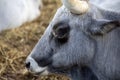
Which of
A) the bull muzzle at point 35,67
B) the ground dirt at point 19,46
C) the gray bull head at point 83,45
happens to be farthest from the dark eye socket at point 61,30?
the ground dirt at point 19,46

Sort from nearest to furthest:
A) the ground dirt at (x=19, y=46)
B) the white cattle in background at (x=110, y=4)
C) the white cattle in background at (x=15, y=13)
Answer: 1. the white cattle in background at (x=110, y=4)
2. the ground dirt at (x=19, y=46)
3. the white cattle in background at (x=15, y=13)

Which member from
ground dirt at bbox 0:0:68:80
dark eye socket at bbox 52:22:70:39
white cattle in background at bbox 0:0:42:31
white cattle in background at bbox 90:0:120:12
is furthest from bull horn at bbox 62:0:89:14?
white cattle in background at bbox 0:0:42:31

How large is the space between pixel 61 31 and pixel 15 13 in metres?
2.59

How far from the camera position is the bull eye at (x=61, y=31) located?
13.2 feet

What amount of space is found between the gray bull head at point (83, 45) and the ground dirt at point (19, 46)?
918 mm

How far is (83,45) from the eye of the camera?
3.99 m

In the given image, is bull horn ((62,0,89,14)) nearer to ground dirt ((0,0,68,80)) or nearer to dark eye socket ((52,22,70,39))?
dark eye socket ((52,22,70,39))

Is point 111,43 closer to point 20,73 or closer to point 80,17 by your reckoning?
point 80,17

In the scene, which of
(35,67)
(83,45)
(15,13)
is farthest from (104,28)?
(15,13)

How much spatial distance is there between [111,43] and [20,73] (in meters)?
Result: 1.58

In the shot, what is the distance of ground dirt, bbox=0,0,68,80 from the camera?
17.1 feet

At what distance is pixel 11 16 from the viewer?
6477 millimetres

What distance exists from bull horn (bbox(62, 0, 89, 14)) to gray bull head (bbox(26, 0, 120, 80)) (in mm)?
40

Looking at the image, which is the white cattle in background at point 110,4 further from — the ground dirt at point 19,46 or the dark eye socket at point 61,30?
the ground dirt at point 19,46
